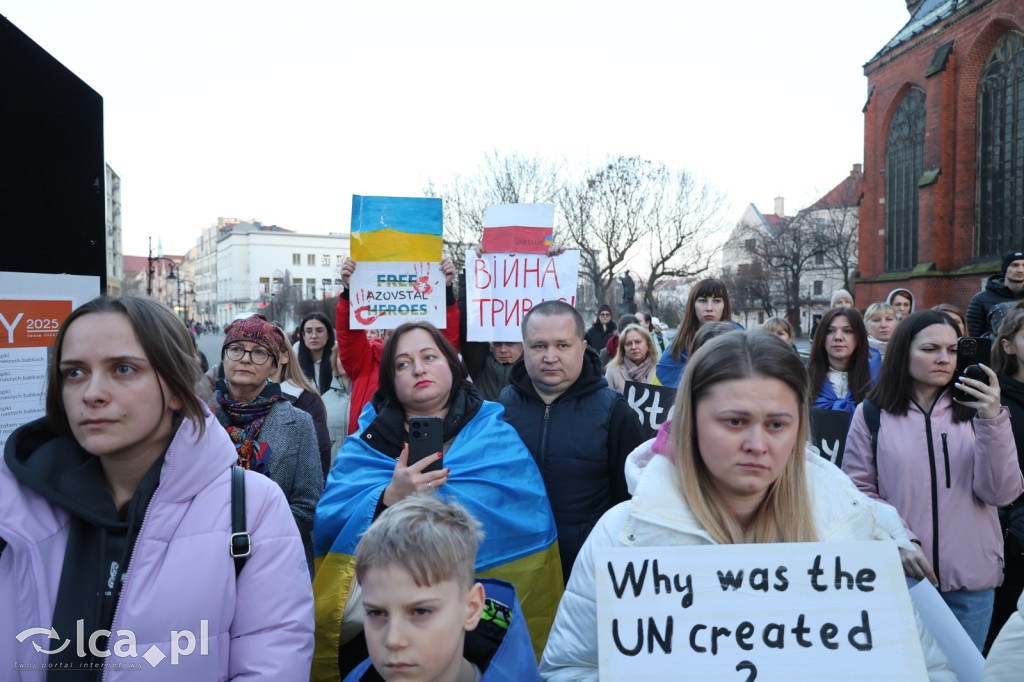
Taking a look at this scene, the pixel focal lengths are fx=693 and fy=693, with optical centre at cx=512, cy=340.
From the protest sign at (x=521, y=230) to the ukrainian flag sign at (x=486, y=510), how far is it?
9.16ft

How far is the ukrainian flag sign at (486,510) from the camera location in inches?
96.7

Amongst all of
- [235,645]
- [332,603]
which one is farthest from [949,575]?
[235,645]

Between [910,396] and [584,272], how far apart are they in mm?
28347

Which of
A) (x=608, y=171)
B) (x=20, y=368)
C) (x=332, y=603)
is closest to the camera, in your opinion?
(x=332, y=603)

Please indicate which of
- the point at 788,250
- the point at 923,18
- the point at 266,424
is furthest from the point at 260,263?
the point at 266,424

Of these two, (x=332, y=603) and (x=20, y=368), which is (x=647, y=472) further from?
(x=20, y=368)

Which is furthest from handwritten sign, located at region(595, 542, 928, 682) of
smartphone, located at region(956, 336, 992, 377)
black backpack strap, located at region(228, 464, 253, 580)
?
smartphone, located at region(956, 336, 992, 377)

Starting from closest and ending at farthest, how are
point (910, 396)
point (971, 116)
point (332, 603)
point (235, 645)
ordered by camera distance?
point (235, 645)
point (332, 603)
point (910, 396)
point (971, 116)

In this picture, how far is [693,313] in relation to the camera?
547 centimetres

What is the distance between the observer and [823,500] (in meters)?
1.87

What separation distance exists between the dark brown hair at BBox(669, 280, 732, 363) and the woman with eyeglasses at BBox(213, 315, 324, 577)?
3.06 meters

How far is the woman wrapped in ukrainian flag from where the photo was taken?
92.1 inches

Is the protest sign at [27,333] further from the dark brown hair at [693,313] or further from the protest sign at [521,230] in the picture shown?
the dark brown hair at [693,313]

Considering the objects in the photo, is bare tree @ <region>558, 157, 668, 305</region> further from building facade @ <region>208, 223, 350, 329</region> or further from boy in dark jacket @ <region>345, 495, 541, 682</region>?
building facade @ <region>208, 223, 350, 329</region>
